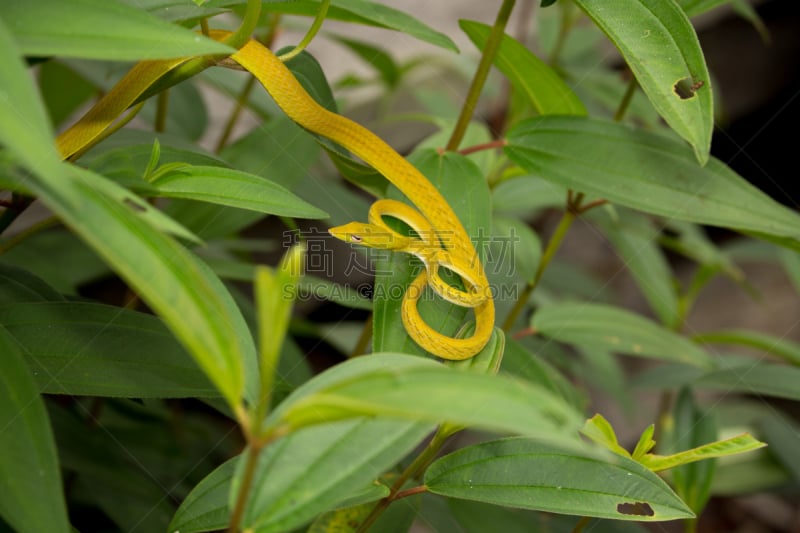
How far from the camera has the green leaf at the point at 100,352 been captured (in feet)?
2.11

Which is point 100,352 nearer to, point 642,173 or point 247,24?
point 247,24

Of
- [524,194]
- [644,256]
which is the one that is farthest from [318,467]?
[644,256]

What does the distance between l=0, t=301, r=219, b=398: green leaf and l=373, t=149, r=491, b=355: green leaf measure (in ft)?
0.57

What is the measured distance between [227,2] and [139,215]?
323 mm

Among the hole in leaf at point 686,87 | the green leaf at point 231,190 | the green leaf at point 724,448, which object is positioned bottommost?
the green leaf at point 724,448

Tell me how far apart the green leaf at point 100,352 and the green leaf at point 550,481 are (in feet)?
0.78

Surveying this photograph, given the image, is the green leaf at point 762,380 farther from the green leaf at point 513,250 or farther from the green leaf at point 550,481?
the green leaf at point 550,481

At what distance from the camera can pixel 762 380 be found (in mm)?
1038

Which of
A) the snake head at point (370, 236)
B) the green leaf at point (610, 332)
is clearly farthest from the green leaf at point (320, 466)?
the green leaf at point (610, 332)

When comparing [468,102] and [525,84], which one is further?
[525,84]

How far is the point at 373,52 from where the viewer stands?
143 cm

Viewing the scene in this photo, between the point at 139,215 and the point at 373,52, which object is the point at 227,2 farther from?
the point at 373,52

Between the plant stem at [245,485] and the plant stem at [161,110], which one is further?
the plant stem at [161,110]

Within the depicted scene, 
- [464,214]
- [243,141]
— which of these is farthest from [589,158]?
[243,141]
